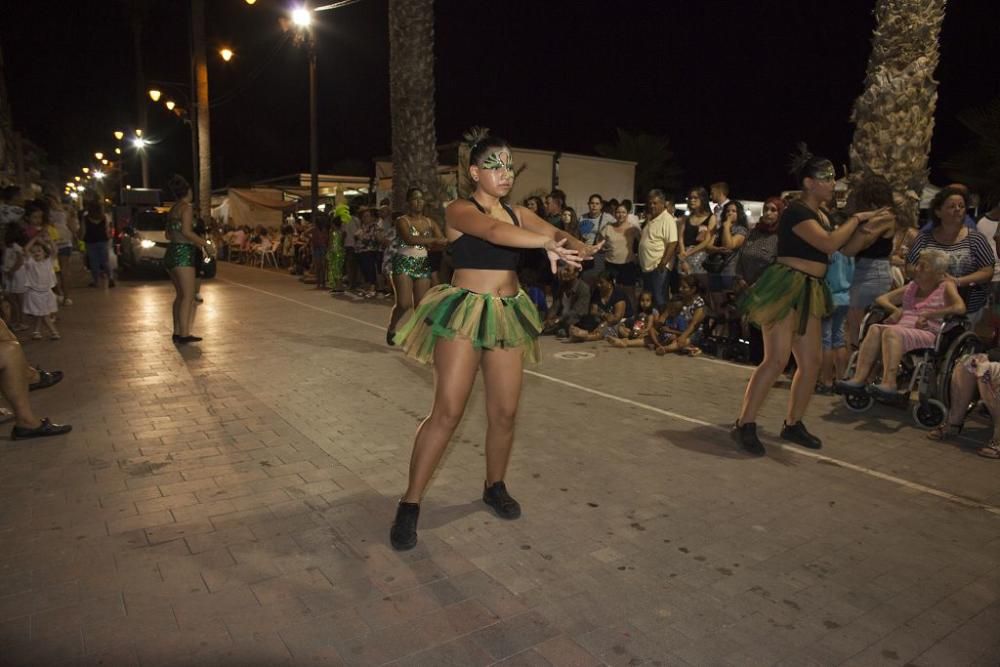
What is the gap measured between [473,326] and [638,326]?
6.81 metres

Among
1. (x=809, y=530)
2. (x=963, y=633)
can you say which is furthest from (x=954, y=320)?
(x=963, y=633)

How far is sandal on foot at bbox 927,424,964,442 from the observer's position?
5770 mm

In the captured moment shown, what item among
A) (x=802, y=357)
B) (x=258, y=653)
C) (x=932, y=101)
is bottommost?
(x=258, y=653)

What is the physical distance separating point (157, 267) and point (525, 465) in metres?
16.3

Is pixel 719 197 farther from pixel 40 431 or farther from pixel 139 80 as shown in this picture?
pixel 139 80

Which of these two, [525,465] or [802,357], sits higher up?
[802,357]

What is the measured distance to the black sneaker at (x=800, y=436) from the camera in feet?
18.1

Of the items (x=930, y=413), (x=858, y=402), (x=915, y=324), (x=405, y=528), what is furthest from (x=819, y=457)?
(x=405, y=528)

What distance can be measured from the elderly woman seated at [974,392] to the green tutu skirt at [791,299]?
127 centimetres

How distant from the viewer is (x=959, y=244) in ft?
21.4

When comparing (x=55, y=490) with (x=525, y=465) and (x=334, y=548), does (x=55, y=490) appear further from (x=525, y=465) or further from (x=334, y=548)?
(x=525, y=465)

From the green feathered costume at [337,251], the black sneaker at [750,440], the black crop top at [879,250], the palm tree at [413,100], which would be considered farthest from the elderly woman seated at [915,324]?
the green feathered costume at [337,251]

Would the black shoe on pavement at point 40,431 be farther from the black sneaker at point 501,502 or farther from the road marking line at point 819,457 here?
the road marking line at point 819,457

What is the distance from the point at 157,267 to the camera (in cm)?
1842
